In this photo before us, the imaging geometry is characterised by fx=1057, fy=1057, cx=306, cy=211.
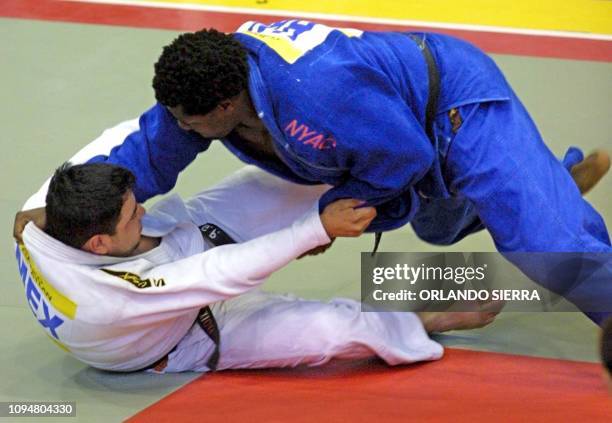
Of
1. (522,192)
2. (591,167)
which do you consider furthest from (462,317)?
(591,167)

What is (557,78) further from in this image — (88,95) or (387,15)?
(88,95)

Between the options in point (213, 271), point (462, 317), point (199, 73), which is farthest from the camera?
point (462, 317)

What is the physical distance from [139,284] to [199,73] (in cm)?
63

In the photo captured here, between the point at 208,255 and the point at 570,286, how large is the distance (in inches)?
42.9

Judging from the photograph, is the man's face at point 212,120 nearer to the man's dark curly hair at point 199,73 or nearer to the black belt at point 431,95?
the man's dark curly hair at point 199,73

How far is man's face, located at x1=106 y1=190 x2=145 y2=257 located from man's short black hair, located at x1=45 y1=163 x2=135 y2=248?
0.07 ft

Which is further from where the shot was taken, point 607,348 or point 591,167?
point 591,167

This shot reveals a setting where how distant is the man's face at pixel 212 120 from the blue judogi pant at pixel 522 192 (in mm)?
602

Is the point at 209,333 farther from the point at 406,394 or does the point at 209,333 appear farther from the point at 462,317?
the point at 462,317

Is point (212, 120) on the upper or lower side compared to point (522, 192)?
upper

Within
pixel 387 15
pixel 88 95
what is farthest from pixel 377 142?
pixel 387 15

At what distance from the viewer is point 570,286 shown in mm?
3174

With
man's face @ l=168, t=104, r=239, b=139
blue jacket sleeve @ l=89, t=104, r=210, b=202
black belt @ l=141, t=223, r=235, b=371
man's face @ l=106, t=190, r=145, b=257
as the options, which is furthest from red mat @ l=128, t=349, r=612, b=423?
man's face @ l=168, t=104, r=239, b=139

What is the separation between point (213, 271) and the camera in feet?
9.72
